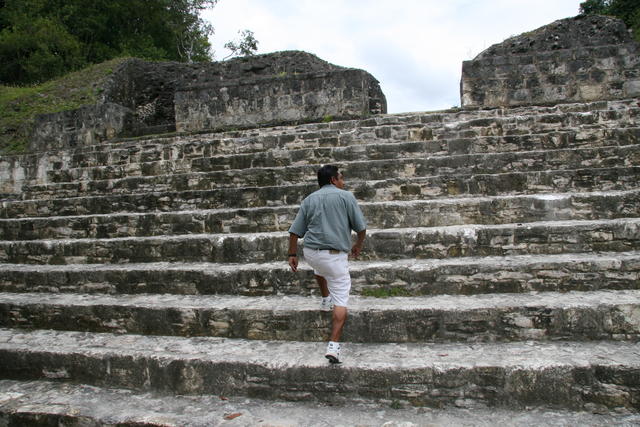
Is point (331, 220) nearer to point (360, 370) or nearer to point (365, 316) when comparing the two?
point (365, 316)

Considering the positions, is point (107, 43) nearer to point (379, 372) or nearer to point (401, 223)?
point (401, 223)

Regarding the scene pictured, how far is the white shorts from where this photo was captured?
282 centimetres

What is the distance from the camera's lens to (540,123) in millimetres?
5875

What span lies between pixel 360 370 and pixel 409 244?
149 cm

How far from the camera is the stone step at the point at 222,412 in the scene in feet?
7.81

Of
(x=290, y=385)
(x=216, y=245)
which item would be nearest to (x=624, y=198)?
(x=290, y=385)

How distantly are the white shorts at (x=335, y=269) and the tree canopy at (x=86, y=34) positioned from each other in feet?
56.1

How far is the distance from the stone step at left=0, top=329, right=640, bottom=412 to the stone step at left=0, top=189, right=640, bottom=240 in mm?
1569

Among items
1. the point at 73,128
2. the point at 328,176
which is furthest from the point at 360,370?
the point at 73,128

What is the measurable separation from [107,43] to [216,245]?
782 inches

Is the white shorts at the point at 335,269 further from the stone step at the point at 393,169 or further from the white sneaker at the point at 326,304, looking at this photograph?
the stone step at the point at 393,169

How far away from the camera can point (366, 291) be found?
3488 mm

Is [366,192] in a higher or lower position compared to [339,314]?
higher

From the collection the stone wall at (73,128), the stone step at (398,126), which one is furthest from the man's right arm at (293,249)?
the stone wall at (73,128)
